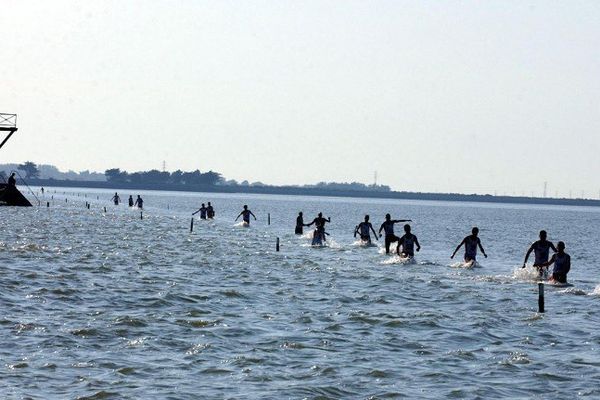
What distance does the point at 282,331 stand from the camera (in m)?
22.4

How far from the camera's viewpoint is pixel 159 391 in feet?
53.1

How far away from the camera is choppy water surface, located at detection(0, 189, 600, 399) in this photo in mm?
17078

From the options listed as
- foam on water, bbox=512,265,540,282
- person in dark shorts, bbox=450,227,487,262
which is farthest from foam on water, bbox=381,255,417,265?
foam on water, bbox=512,265,540,282

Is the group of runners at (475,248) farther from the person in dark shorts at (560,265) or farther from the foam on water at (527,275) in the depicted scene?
the foam on water at (527,275)

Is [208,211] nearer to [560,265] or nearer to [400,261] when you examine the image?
[400,261]

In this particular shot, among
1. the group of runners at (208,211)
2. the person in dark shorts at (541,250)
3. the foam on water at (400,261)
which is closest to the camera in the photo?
the person in dark shorts at (541,250)

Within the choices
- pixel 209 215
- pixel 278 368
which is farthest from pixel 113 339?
pixel 209 215

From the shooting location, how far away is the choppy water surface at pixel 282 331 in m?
17.1

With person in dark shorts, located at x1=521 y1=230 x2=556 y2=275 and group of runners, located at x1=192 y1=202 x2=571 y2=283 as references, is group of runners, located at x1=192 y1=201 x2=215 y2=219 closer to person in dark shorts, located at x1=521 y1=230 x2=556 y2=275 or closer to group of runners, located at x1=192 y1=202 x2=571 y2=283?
group of runners, located at x1=192 y1=202 x2=571 y2=283

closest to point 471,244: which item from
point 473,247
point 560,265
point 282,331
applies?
point 473,247

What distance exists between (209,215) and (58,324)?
67694 millimetres

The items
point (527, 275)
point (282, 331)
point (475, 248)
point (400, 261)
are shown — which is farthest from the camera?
point (400, 261)

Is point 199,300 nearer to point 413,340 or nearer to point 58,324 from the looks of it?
point 58,324

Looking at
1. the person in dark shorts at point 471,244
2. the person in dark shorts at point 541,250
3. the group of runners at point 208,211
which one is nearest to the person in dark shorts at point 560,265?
the person in dark shorts at point 541,250
